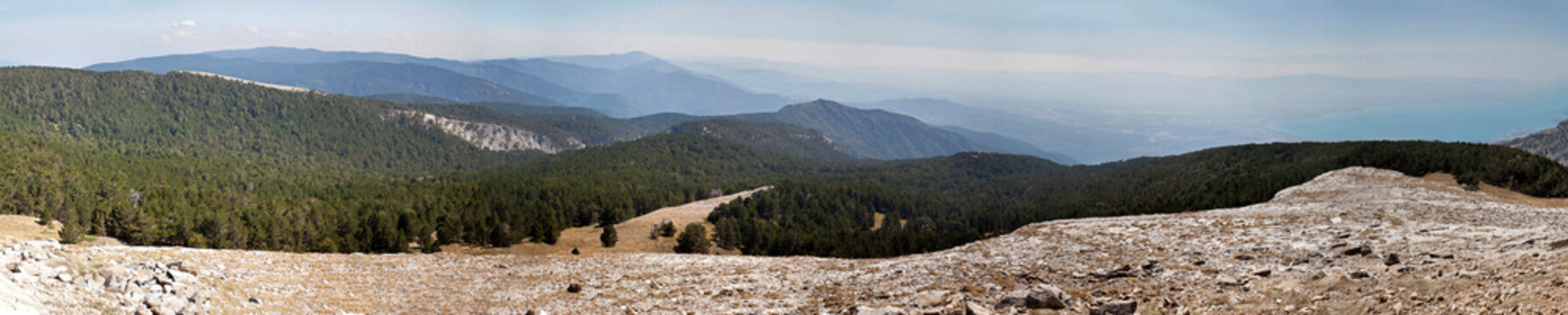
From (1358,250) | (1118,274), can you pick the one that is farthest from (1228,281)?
(1358,250)

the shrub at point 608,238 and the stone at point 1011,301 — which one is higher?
the stone at point 1011,301

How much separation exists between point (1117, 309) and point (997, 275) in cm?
838

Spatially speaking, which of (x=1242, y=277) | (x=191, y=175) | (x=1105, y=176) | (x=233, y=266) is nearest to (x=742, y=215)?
(x=233, y=266)

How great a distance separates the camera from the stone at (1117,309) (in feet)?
59.0

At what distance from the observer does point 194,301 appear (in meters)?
21.0

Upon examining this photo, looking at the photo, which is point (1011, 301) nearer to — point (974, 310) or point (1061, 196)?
point (974, 310)

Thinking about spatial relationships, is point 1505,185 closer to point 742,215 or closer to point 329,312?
point 329,312

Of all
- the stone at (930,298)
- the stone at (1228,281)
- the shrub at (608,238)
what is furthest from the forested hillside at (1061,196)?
the stone at (930,298)

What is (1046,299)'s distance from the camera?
63.1ft

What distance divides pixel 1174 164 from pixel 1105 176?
15.5 m

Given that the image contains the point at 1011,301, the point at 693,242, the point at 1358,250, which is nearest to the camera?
the point at 1011,301

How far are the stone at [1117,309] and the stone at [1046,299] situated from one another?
1.02 meters

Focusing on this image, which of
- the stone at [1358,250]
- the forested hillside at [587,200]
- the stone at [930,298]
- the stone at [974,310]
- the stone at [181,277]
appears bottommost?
the forested hillside at [587,200]

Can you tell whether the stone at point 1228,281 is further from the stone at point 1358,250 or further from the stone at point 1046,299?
the stone at point 1046,299
